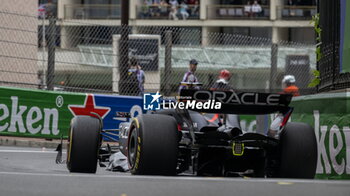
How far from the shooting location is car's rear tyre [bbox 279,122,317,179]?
8.25 metres

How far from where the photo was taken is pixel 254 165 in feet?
27.7

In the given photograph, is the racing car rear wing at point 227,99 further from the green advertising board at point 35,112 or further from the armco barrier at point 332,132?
the green advertising board at point 35,112

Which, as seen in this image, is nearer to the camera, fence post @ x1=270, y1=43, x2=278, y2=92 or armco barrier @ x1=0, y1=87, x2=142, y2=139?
armco barrier @ x1=0, y1=87, x2=142, y2=139

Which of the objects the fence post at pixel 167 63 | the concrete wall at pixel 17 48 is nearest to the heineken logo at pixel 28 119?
the concrete wall at pixel 17 48

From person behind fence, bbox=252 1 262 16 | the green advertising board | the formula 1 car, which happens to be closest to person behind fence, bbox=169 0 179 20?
person behind fence, bbox=252 1 262 16

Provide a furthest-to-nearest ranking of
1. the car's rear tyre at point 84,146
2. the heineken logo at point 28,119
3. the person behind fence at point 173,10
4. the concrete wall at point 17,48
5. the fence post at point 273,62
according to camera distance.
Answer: the person behind fence at point 173,10, the fence post at point 273,62, the concrete wall at point 17,48, the heineken logo at point 28,119, the car's rear tyre at point 84,146

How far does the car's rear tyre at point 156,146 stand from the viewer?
7.68 metres

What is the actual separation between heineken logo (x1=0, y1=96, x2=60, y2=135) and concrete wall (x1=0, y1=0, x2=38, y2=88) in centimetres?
44

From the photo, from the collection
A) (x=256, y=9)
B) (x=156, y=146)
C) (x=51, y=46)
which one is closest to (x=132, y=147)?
(x=156, y=146)

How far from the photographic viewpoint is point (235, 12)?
4703 centimetres

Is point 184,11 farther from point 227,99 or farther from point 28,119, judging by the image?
point 227,99

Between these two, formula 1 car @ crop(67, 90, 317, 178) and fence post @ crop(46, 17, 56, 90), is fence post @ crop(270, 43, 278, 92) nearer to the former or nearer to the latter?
fence post @ crop(46, 17, 56, 90)

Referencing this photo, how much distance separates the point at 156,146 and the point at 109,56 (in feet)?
29.5

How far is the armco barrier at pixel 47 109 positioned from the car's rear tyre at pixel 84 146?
589 cm
